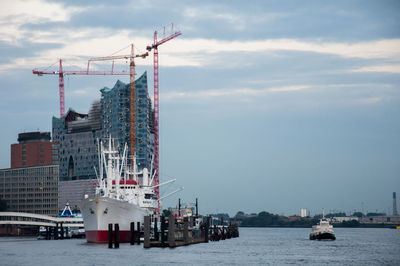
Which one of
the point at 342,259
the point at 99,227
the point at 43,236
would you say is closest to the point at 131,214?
the point at 99,227

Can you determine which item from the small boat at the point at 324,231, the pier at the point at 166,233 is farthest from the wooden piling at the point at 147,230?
the small boat at the point at 324,231

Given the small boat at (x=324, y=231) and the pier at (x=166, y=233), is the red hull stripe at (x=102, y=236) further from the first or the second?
the small boat at (x=324, y=231)

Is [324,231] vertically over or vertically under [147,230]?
under

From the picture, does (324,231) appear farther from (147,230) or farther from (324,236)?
(147,230)

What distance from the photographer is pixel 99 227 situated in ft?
380

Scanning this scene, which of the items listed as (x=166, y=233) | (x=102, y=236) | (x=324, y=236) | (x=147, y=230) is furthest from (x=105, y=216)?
(x=324, y=236)

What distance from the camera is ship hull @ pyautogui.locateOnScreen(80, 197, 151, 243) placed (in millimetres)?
113750

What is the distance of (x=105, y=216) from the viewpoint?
374ft

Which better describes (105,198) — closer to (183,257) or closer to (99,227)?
(99,227)

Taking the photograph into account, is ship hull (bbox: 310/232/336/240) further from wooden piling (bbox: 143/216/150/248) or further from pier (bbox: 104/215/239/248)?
wooden piling (bbox: 143/216/150/248)

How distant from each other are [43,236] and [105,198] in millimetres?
77467

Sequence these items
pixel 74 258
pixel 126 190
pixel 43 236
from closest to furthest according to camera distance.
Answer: pixel 74 258
pixel 126 190
pixel 43 236

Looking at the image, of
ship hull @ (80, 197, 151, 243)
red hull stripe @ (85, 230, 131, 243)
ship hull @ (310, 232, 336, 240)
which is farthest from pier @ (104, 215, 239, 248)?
ship hull @ (310, 232, 336, 240)

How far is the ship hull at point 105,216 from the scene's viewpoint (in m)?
114
